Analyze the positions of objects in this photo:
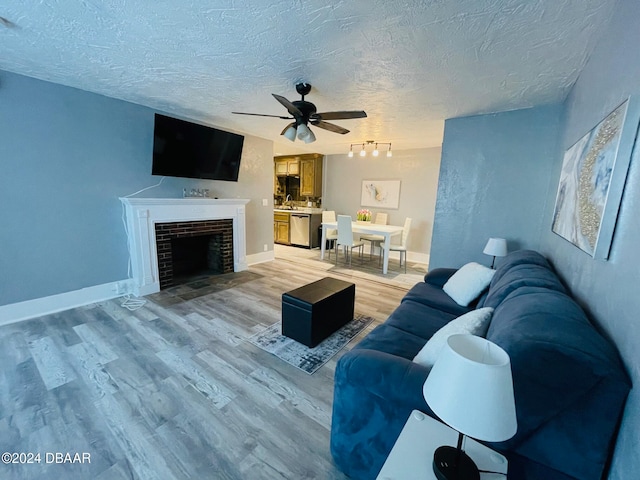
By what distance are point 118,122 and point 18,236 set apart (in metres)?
1.61

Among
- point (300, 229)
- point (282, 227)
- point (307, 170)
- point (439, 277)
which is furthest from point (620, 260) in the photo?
point (282, 227)

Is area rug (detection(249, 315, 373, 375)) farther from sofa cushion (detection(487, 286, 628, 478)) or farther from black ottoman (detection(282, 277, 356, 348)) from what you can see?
sofa cushion (detection(487, 286, 628, 478))

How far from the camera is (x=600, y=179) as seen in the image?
4.10 feet

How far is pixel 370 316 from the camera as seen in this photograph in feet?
9.82

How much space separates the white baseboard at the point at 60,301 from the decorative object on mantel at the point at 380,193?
4978 millimetres

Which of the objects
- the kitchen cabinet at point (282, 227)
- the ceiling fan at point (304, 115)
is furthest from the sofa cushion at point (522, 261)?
the kitchen cabinet at point (282, 227)

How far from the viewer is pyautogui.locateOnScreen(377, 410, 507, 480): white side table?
2.67 ft

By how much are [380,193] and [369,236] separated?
1.22 metres

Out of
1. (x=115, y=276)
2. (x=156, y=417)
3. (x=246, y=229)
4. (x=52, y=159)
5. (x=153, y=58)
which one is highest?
(x=153, y=58)

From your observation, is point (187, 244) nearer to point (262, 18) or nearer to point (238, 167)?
point (238, 167)

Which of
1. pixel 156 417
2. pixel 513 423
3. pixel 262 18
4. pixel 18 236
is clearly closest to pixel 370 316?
pixel 156 417

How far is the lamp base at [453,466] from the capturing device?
782 mm

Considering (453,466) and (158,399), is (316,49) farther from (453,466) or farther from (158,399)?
(158,399)

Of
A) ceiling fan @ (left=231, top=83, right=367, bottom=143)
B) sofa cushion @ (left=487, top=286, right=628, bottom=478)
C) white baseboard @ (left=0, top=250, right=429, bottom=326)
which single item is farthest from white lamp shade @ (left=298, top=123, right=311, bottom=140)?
white baseboard @ (left=0, top=250, right=429, bottom=326)
